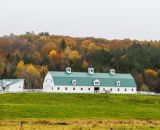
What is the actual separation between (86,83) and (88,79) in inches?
35.5

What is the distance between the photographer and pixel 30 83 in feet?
425

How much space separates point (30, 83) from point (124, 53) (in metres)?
34.0

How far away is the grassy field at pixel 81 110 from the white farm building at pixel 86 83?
17.4m

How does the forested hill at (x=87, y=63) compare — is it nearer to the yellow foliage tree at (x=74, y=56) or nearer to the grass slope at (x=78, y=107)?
the yellow foliage tree at (x=74, y=56)

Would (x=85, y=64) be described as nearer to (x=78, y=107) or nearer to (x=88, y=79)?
(x=88, y=79)

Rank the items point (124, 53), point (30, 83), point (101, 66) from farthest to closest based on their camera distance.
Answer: point (124, 53), point (101, 66), point (30, 83)

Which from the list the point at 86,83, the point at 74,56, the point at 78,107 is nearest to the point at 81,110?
the point at 78,107

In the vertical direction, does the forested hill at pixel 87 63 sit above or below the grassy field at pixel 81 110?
above

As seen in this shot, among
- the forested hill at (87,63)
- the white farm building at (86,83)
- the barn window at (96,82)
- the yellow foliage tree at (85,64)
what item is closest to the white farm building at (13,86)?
the white farm building at (86,83)

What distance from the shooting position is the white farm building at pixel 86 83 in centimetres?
9625

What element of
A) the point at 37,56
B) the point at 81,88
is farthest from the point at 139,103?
the point at 37,56

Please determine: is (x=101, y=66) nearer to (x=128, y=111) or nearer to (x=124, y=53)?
(x=124, y=53)

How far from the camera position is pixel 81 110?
59.5 metres

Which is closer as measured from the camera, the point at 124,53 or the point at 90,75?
the point at 90,75
